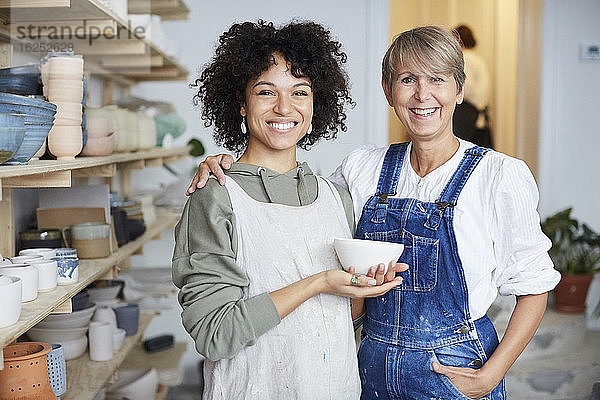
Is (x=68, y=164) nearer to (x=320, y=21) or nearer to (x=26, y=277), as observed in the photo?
(x=26, y=277)

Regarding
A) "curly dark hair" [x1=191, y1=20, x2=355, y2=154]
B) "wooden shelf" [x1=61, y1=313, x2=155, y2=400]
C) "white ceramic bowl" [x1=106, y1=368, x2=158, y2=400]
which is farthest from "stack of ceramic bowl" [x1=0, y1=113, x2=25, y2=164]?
"white ceramic bowl" [x1=106, y1=368, x2=158, y2=400]

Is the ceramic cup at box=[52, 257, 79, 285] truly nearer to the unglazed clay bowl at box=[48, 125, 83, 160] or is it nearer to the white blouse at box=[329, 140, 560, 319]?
the unglazed clay bowl at box=[48, 125, 83, 160]

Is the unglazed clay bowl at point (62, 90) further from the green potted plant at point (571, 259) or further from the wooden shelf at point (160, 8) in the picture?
the green potted plant at point (571, 259)

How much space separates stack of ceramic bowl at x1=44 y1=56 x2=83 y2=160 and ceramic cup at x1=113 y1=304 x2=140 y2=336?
1.11m

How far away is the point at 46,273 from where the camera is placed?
1646 millimetres

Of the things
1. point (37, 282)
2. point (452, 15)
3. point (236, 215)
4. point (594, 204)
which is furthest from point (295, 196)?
point (452, 15)

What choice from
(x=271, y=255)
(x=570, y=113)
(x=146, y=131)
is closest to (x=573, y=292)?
(x=570, y=113)

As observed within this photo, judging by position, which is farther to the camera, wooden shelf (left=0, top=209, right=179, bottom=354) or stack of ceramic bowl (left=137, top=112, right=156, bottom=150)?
stack of ceramic bowl (left=137, top=112, right=156, bottom=150)

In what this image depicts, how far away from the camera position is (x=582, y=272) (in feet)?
12.2

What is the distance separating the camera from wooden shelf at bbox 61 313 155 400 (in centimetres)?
201

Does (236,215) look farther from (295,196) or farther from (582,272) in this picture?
(582,272)

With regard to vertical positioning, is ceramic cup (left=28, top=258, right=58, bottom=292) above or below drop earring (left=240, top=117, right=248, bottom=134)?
below

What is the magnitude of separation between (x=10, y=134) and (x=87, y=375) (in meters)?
1.13

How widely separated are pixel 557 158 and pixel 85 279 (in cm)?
305
